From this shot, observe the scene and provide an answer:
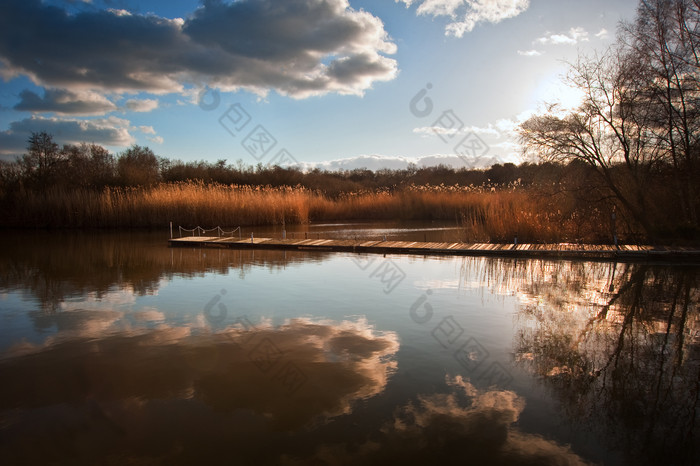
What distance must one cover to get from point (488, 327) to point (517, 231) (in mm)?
8915

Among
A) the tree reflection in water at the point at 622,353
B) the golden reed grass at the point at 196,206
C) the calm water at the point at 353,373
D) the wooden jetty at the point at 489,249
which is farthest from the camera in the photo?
the golden reed grass at the point at 196,206

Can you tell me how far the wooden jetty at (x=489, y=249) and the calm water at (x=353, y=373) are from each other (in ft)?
8.30

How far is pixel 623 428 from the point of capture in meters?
3.24

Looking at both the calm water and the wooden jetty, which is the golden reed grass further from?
the calm water

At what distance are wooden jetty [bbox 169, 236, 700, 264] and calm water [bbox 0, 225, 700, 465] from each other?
253 cm

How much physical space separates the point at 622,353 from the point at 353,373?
2642 millimetres

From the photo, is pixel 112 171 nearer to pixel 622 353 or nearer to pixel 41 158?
pixel 41 158

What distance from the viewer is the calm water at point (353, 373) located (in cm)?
313

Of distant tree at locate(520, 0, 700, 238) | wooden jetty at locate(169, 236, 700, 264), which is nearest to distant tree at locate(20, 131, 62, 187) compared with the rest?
wooden jetty at locate(169, 236, 700, 264)

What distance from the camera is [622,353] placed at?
4.59m


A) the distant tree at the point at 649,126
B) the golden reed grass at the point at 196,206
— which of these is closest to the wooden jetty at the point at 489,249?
the distant tree at the point at 649,126

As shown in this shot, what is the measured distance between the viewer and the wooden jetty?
10633mm

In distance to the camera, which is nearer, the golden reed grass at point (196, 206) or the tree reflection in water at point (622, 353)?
the tree reflection in water at point (622, 353)

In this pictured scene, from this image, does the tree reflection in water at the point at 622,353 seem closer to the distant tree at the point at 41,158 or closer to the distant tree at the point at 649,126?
the distant tree at the point at 649,126
